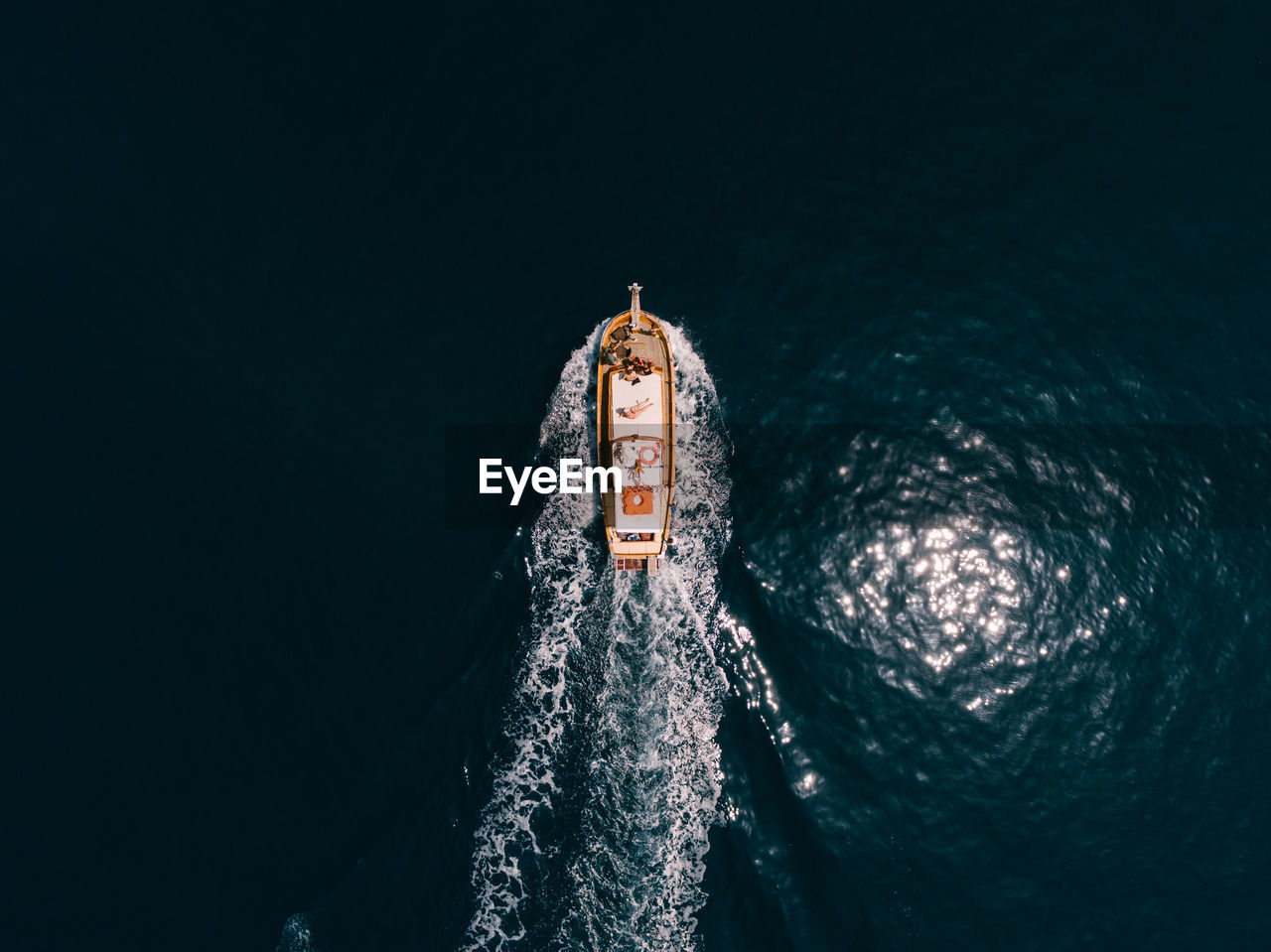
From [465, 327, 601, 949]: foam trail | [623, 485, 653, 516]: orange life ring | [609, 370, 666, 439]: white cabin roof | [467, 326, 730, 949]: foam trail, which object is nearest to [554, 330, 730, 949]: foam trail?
[467, 326, 730, 949]: foam trail

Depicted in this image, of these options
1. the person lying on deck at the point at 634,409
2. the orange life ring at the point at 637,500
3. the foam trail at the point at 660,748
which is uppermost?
the person lying on deck at the point at 634,409

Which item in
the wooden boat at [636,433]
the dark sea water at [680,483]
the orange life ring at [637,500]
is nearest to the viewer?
the dark sea water at [680,483]

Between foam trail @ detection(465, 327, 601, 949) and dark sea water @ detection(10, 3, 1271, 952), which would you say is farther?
dark sea water @ detection(10, 3, 1271, 952)

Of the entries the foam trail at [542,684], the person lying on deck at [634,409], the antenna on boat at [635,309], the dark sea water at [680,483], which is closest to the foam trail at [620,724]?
the foam trail at [542,684]

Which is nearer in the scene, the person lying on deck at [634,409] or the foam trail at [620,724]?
the foam trail at [620,724]

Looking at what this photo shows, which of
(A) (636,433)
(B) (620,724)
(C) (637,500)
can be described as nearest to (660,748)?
(B) (620,724)

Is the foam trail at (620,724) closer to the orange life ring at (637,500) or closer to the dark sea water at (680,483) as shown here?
the dark sea water at (680,483)

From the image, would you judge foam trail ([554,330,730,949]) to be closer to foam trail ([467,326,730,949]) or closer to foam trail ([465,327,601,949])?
foam trail ([467,326,730,949])

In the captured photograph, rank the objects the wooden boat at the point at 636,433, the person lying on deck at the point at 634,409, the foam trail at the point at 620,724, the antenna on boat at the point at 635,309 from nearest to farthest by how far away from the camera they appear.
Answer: the foam trail at the point at 620,724, the wooden boat at the point at 636,433, the person lying on deck at the point at 634,409, the antenna on boat at the point at 635,309
